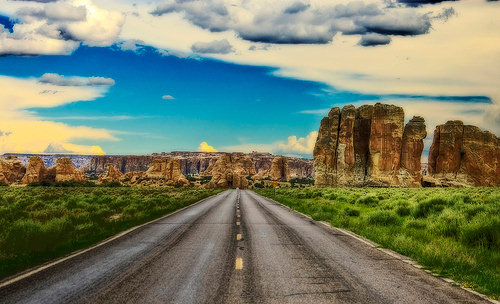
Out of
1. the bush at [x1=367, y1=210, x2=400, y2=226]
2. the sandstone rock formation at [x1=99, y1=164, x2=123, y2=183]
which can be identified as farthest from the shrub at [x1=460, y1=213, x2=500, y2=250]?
the sandstone rock formation at [x1=99, y1=164, x2=123, y2=183]

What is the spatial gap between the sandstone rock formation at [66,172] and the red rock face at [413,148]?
91152 mm

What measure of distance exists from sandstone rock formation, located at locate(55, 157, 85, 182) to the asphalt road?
109 metres

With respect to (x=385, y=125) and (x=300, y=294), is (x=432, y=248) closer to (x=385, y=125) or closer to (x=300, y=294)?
(x=300, y=294)

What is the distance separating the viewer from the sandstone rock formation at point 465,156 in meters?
90.9

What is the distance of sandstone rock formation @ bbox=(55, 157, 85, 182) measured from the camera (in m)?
109

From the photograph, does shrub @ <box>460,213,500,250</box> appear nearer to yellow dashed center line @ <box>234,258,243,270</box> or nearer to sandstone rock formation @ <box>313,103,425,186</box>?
yellow dashed center line @ <box>234,258,243,270</box>

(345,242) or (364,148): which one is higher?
(364,148)

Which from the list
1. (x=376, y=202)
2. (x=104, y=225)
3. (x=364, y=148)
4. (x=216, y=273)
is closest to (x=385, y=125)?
(x=364, y=148)

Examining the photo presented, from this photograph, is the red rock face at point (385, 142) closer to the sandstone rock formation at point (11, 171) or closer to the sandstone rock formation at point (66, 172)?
the sandstone rock formation at point (66, 172)

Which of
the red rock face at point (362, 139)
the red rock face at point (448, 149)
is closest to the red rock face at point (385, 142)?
the red rock face at point (362, 139)

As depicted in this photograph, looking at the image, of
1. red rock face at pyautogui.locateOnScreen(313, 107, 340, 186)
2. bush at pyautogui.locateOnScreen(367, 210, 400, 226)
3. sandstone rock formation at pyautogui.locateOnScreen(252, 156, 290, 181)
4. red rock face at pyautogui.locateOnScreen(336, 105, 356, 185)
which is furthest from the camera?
sandstone rock formation at pyautogui.locateOnScreen(252, 156, 290, 181)

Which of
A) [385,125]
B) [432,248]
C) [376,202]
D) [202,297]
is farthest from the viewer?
[385,125]

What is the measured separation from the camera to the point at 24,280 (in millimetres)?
7477

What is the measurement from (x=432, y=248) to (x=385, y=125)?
83.2 m
